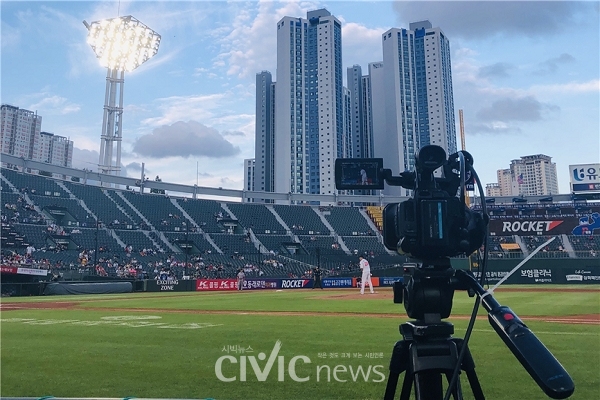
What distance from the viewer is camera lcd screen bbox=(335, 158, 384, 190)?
8.20 feet

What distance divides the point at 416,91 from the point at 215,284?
856 inches

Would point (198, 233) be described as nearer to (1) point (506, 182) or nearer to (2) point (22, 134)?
(2) point (22, 134)

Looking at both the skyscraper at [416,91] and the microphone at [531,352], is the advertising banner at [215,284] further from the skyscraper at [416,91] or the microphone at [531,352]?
the microphone at [531,352]

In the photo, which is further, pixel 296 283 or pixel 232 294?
pixel 296 283

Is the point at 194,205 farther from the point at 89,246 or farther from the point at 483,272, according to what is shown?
the point at 483,272

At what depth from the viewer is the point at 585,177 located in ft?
123

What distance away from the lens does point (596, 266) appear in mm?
27938

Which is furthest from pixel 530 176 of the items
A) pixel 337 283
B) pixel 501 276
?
pixel 337 283

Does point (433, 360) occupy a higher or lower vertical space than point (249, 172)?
lower

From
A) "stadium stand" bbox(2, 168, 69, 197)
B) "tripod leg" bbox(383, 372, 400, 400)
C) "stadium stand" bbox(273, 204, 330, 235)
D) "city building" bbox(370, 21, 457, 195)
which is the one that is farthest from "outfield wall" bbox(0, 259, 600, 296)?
"tripod leg" bbox(383, 372, 400, 400)

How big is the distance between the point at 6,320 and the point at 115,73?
28581mm

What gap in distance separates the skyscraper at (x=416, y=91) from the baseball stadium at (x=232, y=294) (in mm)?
8246

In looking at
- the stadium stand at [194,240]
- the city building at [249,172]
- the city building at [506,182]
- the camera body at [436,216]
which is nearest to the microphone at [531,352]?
the camera body at [436,216]

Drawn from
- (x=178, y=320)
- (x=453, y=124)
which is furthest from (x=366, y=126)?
(x=178, y=320)
